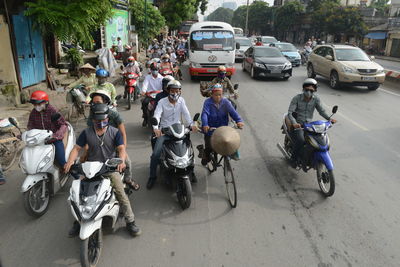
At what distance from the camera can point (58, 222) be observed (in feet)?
13.7

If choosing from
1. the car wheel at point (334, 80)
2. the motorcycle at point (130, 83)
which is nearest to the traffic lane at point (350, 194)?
the motorcycle at point (130, 83)

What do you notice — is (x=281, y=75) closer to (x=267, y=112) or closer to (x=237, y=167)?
(x=267, y=112)

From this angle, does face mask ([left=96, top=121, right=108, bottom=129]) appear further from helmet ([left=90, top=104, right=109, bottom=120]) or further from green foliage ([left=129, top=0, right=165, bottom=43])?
green foliage ([left=129, top=0, right=165, bottom=43])

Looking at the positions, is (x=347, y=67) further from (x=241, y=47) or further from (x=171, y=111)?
(x=241, y=47)

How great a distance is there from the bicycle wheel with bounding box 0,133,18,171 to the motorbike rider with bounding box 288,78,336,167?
499 cm

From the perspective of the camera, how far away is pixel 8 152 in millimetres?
5805

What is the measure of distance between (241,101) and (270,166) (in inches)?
212

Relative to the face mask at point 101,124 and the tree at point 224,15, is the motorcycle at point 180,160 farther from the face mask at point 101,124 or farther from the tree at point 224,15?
the tree at point 224,15

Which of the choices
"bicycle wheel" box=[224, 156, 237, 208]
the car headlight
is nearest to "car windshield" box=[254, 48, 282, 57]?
the car headlight

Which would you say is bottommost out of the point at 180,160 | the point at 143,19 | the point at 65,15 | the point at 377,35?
the point at 180,160

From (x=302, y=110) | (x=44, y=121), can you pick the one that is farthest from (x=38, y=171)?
(x=302, y=110)

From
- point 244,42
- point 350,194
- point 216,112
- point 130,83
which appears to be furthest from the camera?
point 244,42

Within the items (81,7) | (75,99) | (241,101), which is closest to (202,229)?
(75,99)

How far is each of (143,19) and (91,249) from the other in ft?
89.4
